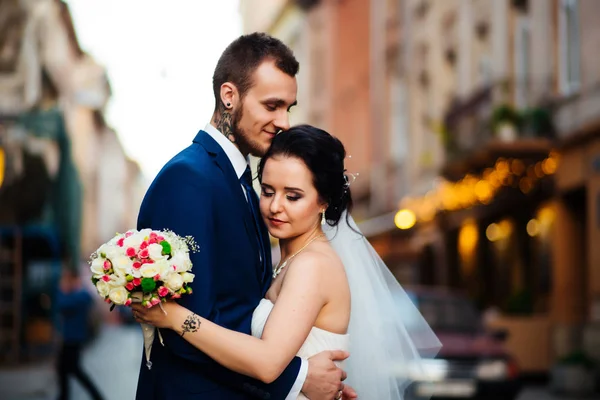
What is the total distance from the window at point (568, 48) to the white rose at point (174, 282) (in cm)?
2067

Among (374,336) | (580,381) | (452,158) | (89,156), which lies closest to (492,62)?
(452,158)

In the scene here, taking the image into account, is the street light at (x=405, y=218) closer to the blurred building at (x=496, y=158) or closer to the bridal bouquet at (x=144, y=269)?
the blurred building at (x=496, y=158)

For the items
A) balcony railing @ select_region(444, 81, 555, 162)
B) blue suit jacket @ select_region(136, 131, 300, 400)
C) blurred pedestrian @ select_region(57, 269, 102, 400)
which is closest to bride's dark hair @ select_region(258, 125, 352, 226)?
blue suit jacket @ select_region(136, 131, 300, 400)

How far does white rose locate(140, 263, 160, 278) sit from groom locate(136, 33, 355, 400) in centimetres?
20

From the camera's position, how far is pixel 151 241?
344cm

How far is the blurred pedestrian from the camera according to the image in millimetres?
13505


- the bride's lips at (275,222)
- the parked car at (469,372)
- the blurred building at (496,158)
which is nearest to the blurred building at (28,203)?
the parked car at (469,372)

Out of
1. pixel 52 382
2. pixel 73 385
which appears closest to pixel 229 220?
pixel 52 382

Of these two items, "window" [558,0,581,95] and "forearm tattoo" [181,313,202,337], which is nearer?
"forearm tattoo" [181,313,202,337]

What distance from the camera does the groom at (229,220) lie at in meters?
3.58

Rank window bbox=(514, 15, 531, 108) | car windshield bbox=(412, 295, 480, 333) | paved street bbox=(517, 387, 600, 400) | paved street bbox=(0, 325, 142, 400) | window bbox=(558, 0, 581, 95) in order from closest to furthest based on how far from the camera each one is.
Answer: car windshield bbox=(412, 295, 480, 333), paved street bbox=(0, 325, 142, 400), paved street bbox=(517, 387, 600, 400), window bbox=(558, 0, 581, 95), window bbox=(514, 15, 531, 108)

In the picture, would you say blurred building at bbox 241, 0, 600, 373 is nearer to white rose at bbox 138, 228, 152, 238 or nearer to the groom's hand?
the groom's hand

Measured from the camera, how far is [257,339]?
3.54 meters

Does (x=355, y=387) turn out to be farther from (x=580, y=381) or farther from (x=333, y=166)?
(x=580, y=381)
